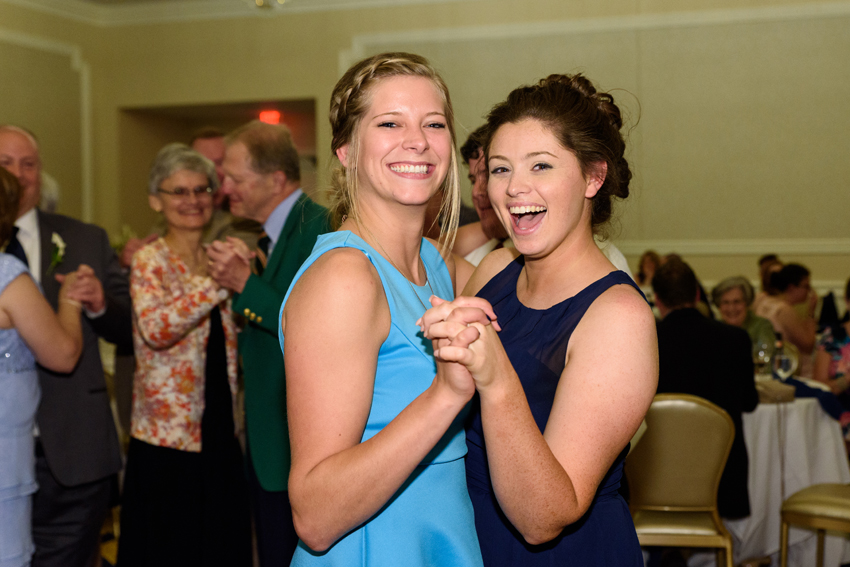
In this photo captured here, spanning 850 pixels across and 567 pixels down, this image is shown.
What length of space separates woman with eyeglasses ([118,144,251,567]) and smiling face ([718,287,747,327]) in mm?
3236

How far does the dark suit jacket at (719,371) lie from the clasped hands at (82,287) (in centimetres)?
241

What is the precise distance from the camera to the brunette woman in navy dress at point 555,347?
1.08 m

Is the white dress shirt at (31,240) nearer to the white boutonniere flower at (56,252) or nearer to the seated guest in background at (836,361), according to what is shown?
the white boutonniere flower at (56,252)

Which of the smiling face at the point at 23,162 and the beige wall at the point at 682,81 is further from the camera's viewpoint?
the beige wall at the point at 682,81

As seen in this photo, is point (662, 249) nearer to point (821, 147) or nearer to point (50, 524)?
point (821, 147)

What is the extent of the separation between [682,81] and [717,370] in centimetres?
456

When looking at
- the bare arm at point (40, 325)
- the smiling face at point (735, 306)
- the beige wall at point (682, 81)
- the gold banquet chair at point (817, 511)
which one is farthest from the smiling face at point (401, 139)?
the beige wall at point (682, 81)

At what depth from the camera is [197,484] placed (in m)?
2.83

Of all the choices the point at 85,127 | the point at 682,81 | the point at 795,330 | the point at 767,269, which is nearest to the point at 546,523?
the point at 795,330

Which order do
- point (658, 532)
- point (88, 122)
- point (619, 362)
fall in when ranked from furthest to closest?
point (88, 122)
point (658, 532)
point (619, 362)

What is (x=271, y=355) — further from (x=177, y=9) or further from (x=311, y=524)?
(x=177, y=9)

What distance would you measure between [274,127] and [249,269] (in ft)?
2.17

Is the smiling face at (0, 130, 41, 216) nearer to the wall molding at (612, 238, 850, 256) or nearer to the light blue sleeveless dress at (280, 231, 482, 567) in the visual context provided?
the light blue sleeveless dress at (280, 231, 482, 567)

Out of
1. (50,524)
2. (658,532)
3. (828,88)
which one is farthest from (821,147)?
(50,524)
